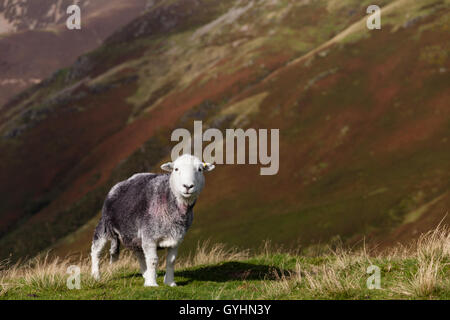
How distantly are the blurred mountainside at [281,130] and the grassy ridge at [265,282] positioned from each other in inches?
621

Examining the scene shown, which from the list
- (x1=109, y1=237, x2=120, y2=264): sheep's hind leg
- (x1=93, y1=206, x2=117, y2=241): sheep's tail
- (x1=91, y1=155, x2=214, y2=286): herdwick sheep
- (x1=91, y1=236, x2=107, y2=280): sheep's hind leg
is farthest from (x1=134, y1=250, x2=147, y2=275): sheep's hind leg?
(x1=91, y1=236, x2=107, y2=280): sheep's hind leg

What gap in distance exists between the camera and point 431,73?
4597 centimetres

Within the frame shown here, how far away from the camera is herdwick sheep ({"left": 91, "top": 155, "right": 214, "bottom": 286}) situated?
977 centimetres

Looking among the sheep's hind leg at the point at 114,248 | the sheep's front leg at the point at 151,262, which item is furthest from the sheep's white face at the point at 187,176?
the sheep's hind leg at the point at 114,248

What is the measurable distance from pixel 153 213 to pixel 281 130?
39219 millimetres

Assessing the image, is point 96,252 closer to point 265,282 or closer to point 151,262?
point 151,262

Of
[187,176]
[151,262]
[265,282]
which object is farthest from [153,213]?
[265,282]

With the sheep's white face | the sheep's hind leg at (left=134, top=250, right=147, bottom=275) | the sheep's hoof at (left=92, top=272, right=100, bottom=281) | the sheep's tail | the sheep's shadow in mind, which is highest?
the sheep's white face

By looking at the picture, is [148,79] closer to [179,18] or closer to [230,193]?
[179,18]

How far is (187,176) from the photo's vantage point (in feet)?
31.1

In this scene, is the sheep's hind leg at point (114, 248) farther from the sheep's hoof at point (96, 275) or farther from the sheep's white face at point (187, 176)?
the sheep's white face at point (187, 176)

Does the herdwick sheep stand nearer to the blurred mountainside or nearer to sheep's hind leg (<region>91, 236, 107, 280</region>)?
sheep's hind leg (<region>91, 236, 107, 280</region>)

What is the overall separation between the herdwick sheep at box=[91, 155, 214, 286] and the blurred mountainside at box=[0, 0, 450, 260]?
1807cm

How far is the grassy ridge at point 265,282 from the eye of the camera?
26.2 ft
